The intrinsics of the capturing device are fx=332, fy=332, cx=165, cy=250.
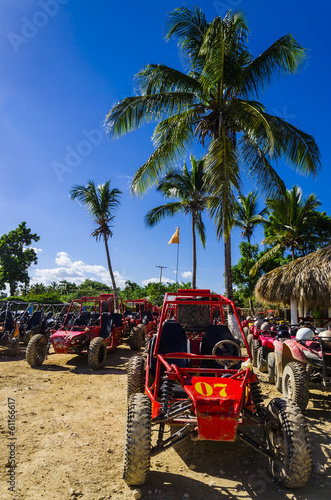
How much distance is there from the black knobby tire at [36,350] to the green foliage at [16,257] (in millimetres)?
29219

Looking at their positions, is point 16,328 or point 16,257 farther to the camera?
point 16,257

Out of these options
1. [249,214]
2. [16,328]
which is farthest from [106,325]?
[249,214]

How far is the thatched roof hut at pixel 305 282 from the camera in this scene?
10648mm

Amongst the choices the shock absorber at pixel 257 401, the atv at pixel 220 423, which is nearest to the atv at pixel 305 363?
the atv at pixel 220 423

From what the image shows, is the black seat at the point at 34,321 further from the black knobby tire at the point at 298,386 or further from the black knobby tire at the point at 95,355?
the black knobby tire at the point at 298,386

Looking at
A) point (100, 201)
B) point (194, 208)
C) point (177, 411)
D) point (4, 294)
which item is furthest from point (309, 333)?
point (4, 294)

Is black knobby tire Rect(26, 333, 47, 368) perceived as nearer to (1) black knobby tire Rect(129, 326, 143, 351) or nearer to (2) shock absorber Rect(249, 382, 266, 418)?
(1) black knobby tire Rect(129, 326, 143, 351)

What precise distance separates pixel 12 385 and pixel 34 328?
442 centimetres

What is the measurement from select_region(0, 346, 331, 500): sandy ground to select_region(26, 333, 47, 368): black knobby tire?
2.10m

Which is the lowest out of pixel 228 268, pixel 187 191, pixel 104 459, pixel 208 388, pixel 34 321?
pixel 104 459

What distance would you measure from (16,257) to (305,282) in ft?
105

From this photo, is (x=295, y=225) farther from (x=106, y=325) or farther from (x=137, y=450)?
(x=137, y=450)

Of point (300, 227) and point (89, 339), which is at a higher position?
point (300, 227)

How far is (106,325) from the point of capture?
370 inches
